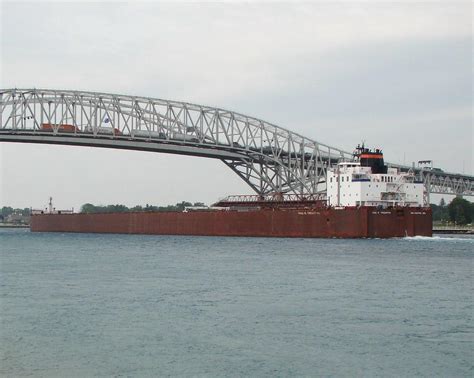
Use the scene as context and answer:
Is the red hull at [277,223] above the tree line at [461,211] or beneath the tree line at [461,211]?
beneath

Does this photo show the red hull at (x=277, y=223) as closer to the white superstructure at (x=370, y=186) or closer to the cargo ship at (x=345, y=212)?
the cargo ship at (x=345, y=212)

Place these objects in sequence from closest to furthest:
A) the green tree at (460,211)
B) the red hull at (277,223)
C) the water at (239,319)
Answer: the water at (239,319) → the red hull at (277,223) → the green tree at (460,211)

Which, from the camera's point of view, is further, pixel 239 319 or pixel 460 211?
pixel 460 211

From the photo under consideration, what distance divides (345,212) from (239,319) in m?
30.8

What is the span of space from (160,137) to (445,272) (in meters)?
38.8

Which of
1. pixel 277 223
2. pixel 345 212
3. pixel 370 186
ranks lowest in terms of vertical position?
pixel 277 223

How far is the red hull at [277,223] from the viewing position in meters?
47.1

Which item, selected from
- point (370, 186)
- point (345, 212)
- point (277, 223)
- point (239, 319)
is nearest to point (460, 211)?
point (277, 223)

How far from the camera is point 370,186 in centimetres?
4862

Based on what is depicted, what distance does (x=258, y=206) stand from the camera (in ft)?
195

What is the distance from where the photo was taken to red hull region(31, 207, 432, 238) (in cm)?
4706

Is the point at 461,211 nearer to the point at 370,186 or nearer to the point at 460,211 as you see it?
the point at 460,211

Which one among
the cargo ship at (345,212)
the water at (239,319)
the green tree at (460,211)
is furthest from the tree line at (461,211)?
the water at (239,319)

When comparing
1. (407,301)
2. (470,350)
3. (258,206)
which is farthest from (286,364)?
(258,206)
